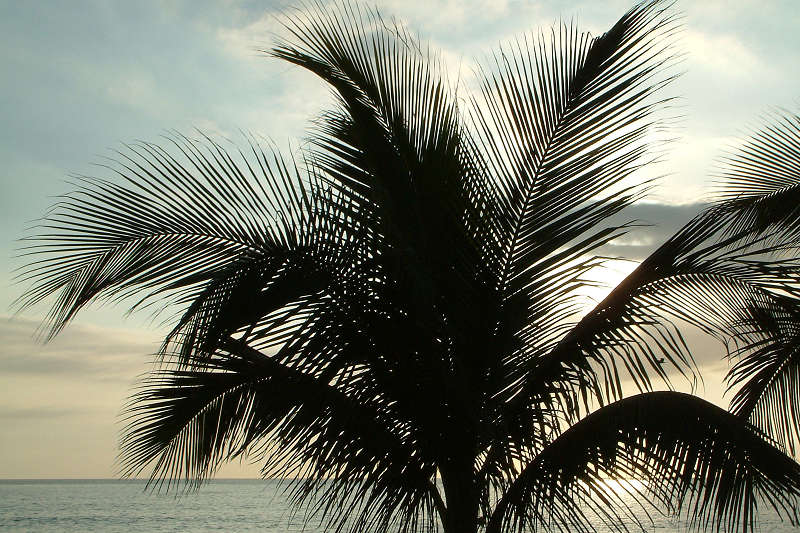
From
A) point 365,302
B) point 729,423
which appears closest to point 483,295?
point 365,302

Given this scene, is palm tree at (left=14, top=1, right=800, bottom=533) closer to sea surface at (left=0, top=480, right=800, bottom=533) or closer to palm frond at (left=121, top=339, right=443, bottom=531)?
palm frond at (left=121, top=339, right=443, bottom=531)

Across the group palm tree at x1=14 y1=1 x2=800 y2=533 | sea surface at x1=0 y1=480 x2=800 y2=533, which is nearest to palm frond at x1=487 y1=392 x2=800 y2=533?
palm tree at x1=14 y1=1 x2=800 y2=533

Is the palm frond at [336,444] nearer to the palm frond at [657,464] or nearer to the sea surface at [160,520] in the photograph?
the palm frond at [657,464]

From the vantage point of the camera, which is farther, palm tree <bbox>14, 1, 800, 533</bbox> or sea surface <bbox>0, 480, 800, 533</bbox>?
sea surface <bbox>0, 480, 800, 533</bbox>

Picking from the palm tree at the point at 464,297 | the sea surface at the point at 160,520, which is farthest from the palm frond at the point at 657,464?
the sea surface at the point at 160,520

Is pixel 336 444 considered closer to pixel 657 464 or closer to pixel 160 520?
pixel 657 464

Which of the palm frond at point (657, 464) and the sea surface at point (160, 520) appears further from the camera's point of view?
the sea surface at point (160, 520)

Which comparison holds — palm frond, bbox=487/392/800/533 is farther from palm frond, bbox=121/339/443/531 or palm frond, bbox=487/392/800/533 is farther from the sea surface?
the sea surface

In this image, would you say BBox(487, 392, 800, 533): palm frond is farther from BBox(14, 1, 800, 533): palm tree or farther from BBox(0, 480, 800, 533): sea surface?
BBox(0, 480, 800, 533): sea surface

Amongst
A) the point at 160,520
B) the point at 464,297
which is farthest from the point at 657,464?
the point at 160,520

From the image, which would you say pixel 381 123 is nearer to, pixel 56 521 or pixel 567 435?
pixel 567 435

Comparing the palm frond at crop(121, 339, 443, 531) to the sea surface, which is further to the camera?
the sea surface

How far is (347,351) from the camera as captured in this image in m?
4.11

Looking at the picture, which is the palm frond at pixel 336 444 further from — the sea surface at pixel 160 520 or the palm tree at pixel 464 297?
the sea surface at pixel 160 520
